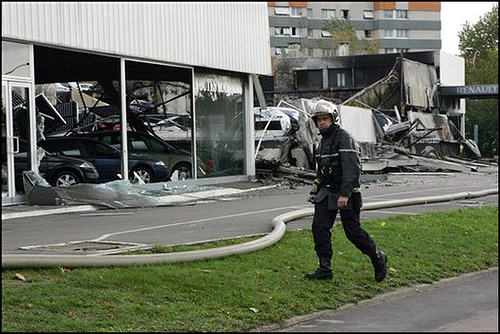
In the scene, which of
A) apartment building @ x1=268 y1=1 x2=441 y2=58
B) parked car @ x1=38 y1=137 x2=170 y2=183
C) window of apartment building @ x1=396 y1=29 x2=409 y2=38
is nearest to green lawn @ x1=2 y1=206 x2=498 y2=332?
apartment building @ x1=268 y1=1 x2=441 y2=58

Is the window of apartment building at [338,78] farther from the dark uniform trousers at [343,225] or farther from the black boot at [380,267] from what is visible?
the dark uniform trousers at [343,225]

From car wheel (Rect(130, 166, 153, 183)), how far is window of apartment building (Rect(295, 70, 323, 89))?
30.2 metres

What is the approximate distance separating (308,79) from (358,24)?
1071cm

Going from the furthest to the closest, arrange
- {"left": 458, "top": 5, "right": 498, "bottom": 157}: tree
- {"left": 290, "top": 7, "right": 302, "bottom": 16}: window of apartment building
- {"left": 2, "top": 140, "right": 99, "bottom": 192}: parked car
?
{"left": 2, "top": 140, "right": 99, "bottom": 192}: parked car → {"left": 290, "top": 7, "right": 302, "bottom": 16}: window of apartment building → {"left": 458, "top": 5, "right": 498, "bottom": 157}: tree

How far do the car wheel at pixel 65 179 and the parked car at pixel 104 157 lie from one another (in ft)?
2.51

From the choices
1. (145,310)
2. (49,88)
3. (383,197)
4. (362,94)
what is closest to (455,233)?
(383,197)

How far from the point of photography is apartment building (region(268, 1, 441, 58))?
7.54 meters

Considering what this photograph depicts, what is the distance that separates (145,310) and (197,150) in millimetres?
15826

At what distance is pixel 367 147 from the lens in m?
31.8

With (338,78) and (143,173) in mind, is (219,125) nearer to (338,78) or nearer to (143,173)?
(143,173)

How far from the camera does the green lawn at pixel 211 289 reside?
702cm

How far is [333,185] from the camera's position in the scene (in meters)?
8.66

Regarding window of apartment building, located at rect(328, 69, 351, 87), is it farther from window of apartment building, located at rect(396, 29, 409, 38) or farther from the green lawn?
→ the green lawn

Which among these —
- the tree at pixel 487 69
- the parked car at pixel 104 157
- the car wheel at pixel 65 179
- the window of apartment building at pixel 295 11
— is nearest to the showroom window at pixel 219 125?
the parked car at pixel 104 157
